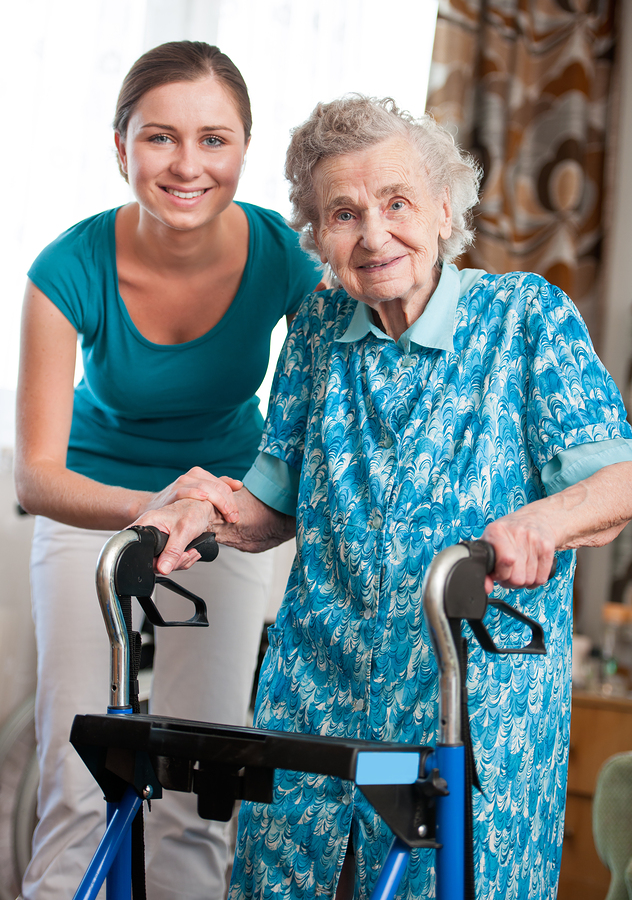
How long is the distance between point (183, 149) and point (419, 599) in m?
0.89

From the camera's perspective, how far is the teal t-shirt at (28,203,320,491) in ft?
5.44

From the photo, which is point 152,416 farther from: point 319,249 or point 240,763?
point 240,763

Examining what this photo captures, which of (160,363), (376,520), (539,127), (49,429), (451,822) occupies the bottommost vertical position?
(451,822)

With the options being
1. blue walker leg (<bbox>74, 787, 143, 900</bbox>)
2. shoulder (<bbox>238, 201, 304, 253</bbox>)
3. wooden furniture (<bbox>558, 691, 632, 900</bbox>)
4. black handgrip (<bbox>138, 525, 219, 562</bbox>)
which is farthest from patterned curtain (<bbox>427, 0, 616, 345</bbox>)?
blue walker leg (<bbox>74, 787, 143, 900</bbox>)

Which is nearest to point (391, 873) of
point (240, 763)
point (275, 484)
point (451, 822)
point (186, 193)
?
point (451, 822)

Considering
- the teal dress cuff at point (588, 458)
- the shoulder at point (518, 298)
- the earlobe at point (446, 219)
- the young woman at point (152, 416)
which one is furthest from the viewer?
the young woman at point (152, 416)

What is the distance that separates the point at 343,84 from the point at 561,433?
2.38 meters

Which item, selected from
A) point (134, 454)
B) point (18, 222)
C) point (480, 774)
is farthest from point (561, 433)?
point (18, 222)

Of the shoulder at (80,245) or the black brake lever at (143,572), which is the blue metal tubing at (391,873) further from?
the shoulder at (80,245)

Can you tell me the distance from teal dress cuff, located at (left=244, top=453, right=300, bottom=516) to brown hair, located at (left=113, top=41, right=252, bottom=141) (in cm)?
67

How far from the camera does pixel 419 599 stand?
44.3 inches

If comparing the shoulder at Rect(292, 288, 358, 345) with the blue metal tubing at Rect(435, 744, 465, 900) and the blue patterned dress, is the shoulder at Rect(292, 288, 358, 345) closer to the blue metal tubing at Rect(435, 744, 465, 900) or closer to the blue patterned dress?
the blue patterned dress

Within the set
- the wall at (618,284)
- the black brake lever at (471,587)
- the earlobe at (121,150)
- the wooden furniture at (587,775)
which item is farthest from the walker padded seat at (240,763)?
the wall at (618,284)

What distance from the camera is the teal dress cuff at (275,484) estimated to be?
1384 millimetres
